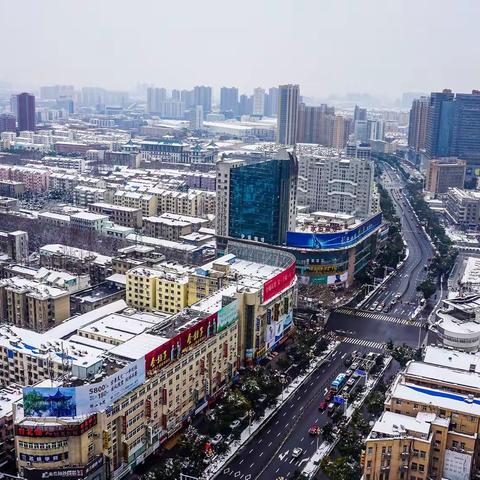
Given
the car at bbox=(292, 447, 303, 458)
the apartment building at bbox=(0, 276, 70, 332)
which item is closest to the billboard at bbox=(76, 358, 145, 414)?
the car at bbox=(292, 447, 303, 458)

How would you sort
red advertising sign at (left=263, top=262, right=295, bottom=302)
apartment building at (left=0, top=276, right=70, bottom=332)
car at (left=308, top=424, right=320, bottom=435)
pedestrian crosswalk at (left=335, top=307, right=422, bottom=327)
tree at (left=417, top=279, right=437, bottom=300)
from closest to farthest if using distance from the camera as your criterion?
1. car at (left=308, top=424, right=320, bottom=435)
2. red advertising sign at (left=263, top=262, right=295, bottom=302)
3. apartment building at (left=0, top=276, right=70, bottom=332)
4. pedestrian crosswalk at (left=335, top=307, right=422, bottom=327)
5. tree at (left=417, top=279, right=437, bottom=300)

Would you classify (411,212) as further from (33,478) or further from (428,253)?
(33,478)

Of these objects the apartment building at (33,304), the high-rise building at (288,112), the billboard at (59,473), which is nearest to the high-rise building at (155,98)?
the high-rise building at (288,112)

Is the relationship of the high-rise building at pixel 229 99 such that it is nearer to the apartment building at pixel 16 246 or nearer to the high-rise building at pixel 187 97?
the high-rise building at pixel 187 97

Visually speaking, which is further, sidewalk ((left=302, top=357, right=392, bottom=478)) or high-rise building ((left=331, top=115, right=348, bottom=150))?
high-rise building ((left=331, top=115, right=348, bottom=150))

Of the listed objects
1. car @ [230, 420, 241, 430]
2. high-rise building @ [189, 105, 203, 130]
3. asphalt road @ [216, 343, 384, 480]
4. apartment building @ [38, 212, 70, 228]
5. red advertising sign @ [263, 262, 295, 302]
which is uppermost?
high-rise building @ [189, 105, 203, 130]

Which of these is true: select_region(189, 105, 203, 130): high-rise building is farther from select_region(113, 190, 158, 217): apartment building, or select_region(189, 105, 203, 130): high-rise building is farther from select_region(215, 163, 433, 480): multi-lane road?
select_region(215, 163, 433, 480): multi-lane road

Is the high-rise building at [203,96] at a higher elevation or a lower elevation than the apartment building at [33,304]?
higher
